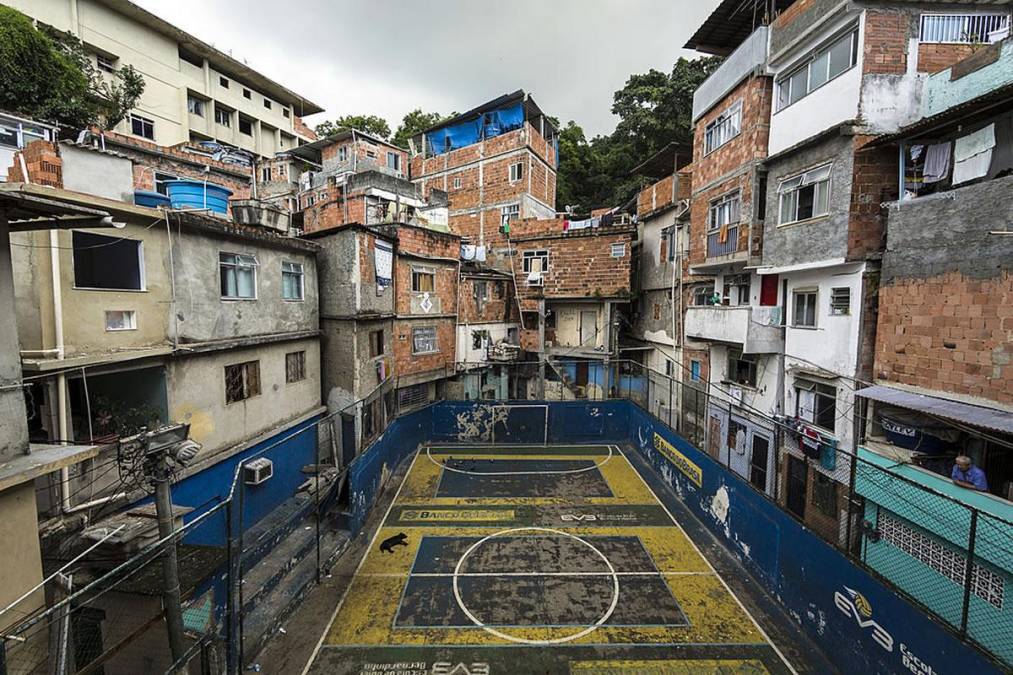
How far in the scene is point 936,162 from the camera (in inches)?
373

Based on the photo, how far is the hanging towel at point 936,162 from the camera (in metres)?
9.34

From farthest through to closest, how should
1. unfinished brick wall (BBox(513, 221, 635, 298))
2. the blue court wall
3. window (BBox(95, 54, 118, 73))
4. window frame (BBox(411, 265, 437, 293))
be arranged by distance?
1. window (BBox(95, 54, 118, 73))
2. unfinished brick wall (BBox(513, 221, 635, 298))
3. window frame (BBox(411, 265, 437, 293))
4. the blue court wall

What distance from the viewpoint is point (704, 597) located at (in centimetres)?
876

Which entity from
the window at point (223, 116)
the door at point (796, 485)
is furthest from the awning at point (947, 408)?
the window at point (223, 116)

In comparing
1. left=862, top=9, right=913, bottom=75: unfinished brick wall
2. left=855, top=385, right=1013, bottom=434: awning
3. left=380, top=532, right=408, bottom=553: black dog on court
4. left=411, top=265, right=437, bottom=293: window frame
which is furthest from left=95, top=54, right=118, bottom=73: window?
left=855, top=385, right=1013, bottom=434: awning

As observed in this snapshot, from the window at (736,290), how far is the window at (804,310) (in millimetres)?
2159

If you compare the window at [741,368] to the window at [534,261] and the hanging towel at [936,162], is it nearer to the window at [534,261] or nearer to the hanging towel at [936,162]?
the hanging towel at [936,162]

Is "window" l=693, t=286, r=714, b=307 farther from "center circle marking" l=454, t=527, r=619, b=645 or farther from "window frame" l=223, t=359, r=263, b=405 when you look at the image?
"window frame" l=223, t=359, r=263, b=405

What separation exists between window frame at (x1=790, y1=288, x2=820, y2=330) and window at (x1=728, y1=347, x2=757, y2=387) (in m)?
2.12

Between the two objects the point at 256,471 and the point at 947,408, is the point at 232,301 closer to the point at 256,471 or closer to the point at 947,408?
the point at 256,471

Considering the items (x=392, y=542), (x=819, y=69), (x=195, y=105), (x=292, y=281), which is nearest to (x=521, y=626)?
(x=392, y=542)

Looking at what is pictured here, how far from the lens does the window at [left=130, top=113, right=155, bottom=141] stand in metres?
27.6

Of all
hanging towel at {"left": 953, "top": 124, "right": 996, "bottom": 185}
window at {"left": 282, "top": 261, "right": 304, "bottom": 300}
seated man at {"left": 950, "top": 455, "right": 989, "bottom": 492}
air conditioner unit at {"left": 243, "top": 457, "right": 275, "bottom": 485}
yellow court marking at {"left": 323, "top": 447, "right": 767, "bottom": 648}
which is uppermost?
hanging towel at {"left": 953, "top": 124, "right": 996, "bottom": 185}

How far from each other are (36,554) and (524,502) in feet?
33.2
